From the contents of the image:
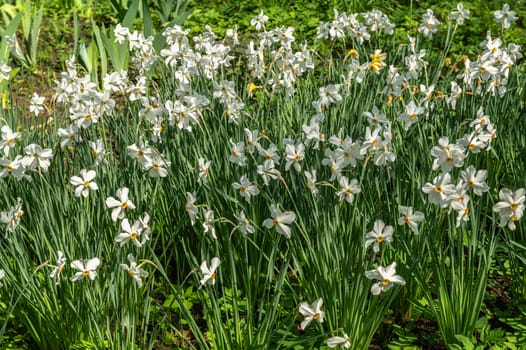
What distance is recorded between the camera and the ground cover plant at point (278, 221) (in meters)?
2.21

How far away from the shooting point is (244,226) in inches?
85.8

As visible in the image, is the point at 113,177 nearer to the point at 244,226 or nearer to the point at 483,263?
the point at 244,226

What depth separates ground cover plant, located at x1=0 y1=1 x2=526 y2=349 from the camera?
221 cm

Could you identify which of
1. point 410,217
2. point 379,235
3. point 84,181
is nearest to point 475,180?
point 410,217

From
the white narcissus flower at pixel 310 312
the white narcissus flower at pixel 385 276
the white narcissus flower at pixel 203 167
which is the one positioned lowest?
the white narcissus flower at pixel 310 312

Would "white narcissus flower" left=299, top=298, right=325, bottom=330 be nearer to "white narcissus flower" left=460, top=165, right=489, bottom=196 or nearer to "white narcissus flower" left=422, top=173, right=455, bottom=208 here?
"white narcissus flower" left=422, top=173, right=455, bottom=208

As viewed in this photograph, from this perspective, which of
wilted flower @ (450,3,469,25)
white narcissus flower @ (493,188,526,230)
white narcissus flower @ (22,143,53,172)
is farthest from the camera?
wilted flower @ (450,3,469,25)

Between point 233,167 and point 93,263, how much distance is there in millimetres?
823

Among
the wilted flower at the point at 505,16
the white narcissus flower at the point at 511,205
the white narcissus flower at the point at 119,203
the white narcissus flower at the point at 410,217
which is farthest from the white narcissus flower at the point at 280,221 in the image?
the wilted flower at the point at 505,16

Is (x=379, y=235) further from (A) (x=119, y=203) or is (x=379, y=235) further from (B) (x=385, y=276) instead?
(A) (x=119, y=203)

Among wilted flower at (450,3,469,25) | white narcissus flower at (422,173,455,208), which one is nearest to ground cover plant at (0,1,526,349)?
white narcissus flower at (422,173,455,208)

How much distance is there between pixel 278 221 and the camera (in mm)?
2070

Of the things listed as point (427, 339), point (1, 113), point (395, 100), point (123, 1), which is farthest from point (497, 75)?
point (123, 1)

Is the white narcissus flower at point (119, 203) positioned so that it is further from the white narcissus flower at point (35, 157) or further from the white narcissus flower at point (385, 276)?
the white narcissus flower at point (385, 276)
